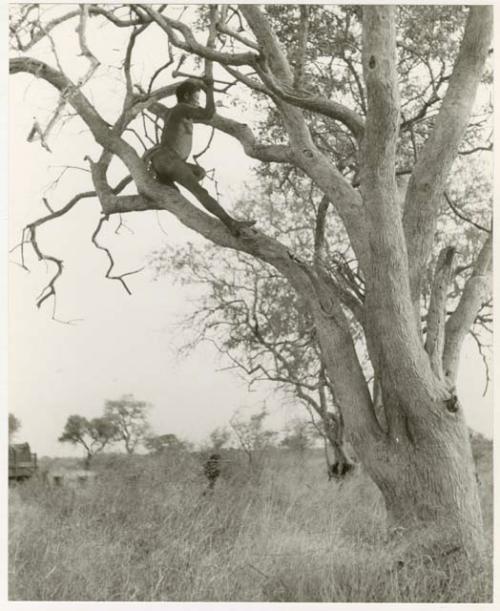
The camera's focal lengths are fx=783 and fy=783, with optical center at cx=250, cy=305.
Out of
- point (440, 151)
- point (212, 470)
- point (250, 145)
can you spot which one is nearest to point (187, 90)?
point (250, 145)

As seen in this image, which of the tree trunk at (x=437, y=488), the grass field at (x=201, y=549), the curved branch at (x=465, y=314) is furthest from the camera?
the curved branch at (x=465, y=314)

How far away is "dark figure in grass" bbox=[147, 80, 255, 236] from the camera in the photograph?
20.1ft

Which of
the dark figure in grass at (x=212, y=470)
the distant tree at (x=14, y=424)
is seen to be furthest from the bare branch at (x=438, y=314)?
the dark figure in grass at (x=212, y=470)

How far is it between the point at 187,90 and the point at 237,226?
1366mm

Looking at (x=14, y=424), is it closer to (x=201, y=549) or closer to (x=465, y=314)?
(x=201, y=549)

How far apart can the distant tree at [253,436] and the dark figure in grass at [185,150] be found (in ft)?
18.8

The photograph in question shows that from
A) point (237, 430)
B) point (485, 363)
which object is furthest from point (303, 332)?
point (485, 363)

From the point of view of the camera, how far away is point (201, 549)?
19.5 feet

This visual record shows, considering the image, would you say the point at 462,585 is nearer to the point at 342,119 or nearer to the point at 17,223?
the point at 342,119

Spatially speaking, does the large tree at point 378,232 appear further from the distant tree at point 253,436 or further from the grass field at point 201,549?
the distant tree at point 253,436

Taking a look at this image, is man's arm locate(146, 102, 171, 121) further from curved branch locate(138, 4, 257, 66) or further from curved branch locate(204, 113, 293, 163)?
curved branch locate(138, 4, 257, 66)

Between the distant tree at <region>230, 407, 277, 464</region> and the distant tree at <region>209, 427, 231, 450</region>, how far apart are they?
0.14 metres

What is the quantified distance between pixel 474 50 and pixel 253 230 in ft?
7.12

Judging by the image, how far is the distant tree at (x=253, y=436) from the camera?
11.6 meters
